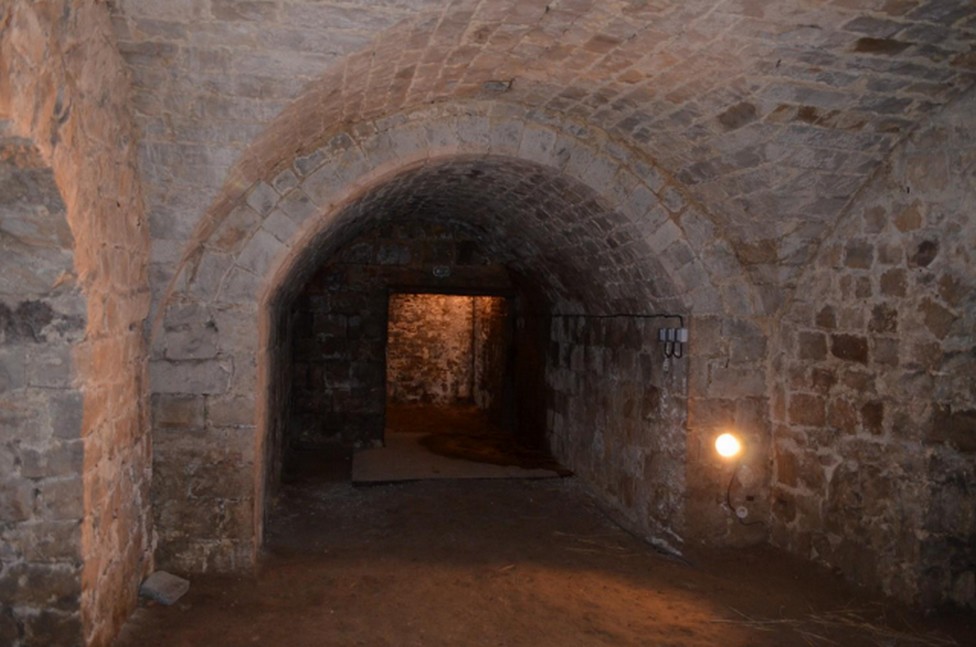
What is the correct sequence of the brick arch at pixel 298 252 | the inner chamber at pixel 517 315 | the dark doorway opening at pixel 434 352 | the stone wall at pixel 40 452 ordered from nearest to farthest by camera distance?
1. the stone wall at pixel 40 452
2. the brick arch at pixel 298 252
3. the inner chamber at pixel 517 315
4. the dark doorway opening at pixel 434 352

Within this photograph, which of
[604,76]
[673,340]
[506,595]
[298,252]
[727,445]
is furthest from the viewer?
[673,340]

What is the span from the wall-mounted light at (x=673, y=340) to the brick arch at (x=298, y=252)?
4.0 inches

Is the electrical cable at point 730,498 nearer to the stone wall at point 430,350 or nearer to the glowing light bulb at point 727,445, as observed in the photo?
the glowing light bulb at point 727,445

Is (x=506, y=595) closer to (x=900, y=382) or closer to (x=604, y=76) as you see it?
(x=900, y=382)

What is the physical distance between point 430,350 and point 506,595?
29.6ft

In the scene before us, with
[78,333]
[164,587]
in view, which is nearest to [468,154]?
[78,333]

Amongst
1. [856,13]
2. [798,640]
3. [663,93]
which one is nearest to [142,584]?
[798,640]

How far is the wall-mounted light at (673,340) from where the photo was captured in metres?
4.92

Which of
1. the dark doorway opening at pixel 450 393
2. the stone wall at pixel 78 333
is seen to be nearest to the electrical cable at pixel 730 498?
the dark doorway opening at pixel 450 393

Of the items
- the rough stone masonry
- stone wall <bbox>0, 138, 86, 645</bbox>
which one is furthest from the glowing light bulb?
stone wall <bbox>0, 138, 86, 645</bbox>

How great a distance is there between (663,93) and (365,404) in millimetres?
5503

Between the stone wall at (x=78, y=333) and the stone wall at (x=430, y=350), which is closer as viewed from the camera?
the stone wall at (x=78, y=333)

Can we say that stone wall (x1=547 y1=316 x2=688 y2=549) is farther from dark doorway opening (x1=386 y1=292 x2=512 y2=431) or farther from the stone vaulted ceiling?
dark doorway opening (x1=386 y1=292 x2=512 y2=431)

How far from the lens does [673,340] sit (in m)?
5.02
